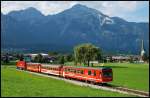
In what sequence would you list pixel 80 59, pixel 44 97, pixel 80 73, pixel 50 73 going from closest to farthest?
pixel 44 97 < pixel 80 73 < pixel 50 73 < pixel 80 59

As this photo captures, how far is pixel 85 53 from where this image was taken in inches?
5832

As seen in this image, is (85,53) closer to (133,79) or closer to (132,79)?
(132,79)

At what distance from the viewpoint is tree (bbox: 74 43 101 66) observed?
14650 cm

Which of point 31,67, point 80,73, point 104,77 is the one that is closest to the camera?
point 104,77

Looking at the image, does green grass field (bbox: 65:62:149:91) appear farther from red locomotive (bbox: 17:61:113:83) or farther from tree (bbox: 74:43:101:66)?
tree (bbox: 74:43:101:66)

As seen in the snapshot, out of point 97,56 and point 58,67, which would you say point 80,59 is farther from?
point 58,67

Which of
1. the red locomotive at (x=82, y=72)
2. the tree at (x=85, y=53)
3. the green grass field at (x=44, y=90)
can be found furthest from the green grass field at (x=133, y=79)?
the tree at (x=85, y=53)

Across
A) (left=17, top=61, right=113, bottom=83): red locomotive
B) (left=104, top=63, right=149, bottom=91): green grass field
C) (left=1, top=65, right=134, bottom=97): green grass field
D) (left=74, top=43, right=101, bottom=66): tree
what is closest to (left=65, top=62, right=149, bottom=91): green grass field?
(left=104, top=63, right=149, bottom=91): green grass field

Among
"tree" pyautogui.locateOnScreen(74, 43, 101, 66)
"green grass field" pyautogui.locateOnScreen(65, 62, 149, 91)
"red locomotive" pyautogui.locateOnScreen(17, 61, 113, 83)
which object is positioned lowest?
"green grass field" pyautogui.locateOnScreen(65, 62, 149, 91)

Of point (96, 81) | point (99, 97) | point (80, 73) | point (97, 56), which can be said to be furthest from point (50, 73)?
point (97, 56)

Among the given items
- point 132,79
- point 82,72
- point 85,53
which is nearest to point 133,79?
point 132,79

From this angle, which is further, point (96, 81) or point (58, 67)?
point (58, 67)

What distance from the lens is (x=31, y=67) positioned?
354 feet

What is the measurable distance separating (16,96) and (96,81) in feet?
106
